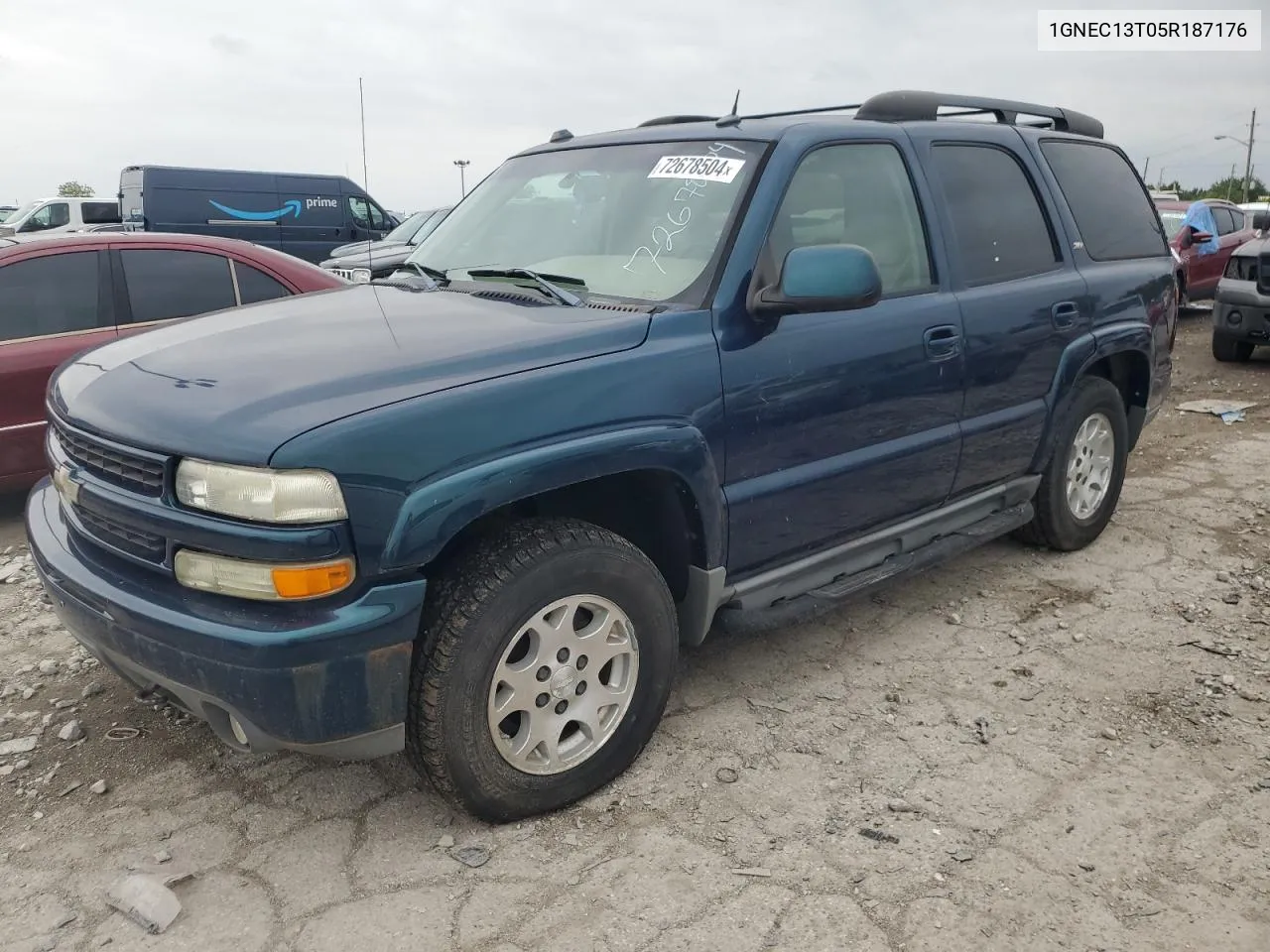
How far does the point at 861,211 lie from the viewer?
3424 millimetres

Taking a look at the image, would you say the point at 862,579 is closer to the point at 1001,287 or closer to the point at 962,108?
the point at 1001,287

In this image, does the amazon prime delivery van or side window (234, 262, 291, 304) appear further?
the amazon prime delivery van

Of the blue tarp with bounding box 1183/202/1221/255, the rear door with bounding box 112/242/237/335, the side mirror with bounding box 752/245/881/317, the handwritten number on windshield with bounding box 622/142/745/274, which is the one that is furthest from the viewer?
the blue tarp with bounding box 1183/202/1221/255

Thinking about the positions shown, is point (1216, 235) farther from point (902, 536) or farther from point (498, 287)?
point (498, 287)

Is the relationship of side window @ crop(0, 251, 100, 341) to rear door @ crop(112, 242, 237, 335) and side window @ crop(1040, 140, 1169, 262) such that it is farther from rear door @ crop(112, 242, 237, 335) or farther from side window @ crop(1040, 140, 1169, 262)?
side window @ crop(1040, 140, 1169, 262)

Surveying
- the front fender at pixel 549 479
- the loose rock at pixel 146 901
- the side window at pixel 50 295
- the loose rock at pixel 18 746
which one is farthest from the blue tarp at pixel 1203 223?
the loose rock at pixel 146 901

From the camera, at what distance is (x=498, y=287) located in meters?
3.18

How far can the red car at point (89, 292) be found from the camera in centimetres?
502

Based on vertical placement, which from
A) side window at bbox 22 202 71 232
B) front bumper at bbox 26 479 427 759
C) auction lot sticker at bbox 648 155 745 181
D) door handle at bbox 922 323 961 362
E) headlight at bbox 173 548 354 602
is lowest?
front bumper at bbox 26 479 427 759

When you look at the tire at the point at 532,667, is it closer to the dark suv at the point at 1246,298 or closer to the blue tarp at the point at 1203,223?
the dark suv at the point at 1246,298

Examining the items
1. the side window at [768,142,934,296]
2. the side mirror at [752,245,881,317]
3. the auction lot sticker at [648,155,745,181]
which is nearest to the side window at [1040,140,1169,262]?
the side window at [768,142,934,296]

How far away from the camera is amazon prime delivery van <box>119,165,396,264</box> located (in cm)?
1802

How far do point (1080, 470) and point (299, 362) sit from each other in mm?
3501

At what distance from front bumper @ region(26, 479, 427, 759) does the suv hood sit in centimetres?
36
